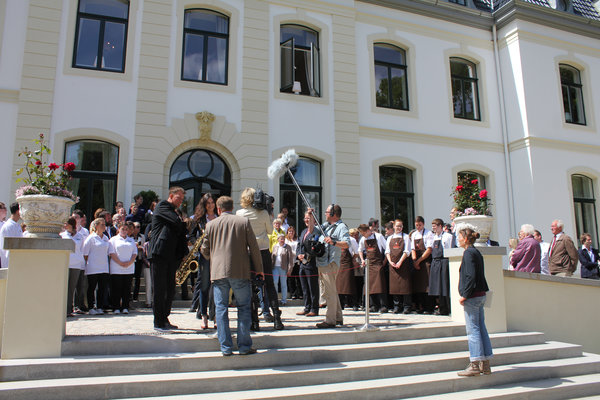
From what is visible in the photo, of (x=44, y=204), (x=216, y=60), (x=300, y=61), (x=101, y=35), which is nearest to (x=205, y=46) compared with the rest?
(x=216, y=60)

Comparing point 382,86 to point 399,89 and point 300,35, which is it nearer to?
point 399,89

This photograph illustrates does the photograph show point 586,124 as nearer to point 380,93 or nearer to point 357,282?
point 380,93

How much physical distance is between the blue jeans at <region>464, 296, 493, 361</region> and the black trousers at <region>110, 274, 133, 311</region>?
5.66m

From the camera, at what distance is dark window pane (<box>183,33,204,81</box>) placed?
1250 cm

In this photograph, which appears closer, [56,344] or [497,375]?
[56,344]

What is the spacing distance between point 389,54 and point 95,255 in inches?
441

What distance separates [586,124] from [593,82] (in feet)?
5.34

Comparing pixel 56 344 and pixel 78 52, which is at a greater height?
pixel 78 52

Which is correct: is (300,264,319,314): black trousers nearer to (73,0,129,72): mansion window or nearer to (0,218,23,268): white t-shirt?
(0,218,23,268): white t-shirt

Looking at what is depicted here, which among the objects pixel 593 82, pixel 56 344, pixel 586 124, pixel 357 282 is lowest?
pixel 56 344

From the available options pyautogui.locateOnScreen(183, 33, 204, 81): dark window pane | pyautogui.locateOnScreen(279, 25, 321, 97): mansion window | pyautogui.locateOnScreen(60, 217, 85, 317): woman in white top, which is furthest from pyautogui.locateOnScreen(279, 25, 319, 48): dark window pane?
pyautogui.locateOnScreen(60, 217, 85, 317): woman in white top

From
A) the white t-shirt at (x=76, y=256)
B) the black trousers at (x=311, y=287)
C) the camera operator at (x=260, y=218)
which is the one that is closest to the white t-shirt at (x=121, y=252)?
the white t-shirt at (x=76, y=256)

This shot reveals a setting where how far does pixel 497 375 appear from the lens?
5992 millimetres

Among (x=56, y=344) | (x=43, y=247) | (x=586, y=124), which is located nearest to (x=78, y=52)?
(x=43, y=247)
